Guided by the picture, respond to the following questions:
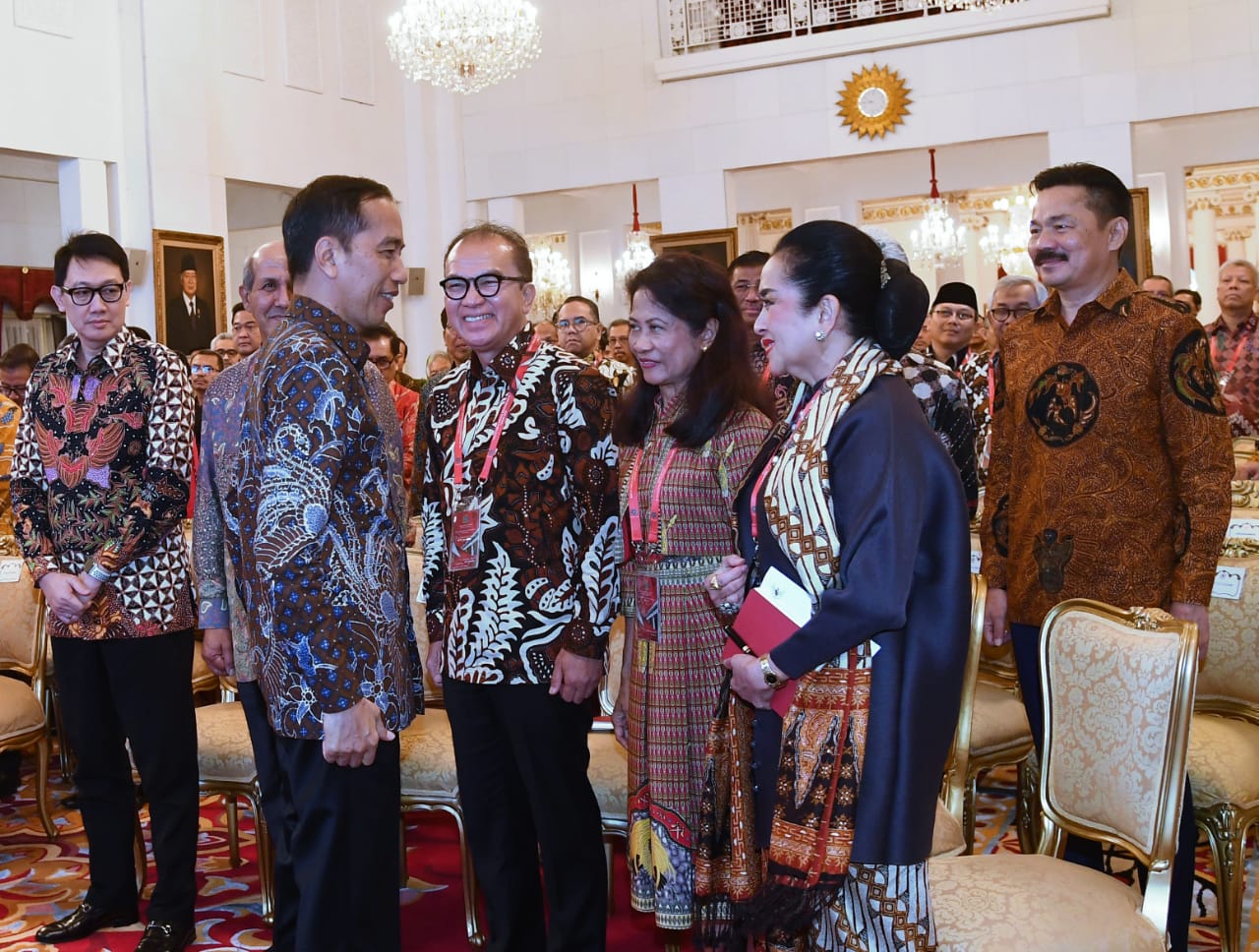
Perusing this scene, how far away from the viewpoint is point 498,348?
2.84m

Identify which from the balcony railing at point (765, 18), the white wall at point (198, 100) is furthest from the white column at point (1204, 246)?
the white wall at point (198, 100)

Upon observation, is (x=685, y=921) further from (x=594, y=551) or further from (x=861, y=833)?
(x=861, y=833)

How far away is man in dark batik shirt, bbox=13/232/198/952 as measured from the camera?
11.0ft

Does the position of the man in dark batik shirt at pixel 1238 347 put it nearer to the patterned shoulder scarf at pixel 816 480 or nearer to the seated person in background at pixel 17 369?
the patterned shoulder scarf at pixel 816 480

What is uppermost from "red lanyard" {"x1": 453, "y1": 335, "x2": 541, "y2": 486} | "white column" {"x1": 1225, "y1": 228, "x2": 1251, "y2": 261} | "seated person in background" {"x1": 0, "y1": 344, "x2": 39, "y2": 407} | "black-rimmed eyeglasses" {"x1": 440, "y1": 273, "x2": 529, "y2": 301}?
"white column" {"x1": 1225, "y1": 228, "x2": 1251, "y2": 261}

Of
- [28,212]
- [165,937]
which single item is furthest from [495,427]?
[28,212]

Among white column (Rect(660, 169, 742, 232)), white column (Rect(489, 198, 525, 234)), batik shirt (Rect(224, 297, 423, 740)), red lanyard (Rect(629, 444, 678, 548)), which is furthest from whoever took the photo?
white column (Rect(489, 198, 525, 234))

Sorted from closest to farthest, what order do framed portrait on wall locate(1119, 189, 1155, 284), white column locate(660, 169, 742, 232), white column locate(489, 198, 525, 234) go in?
framed portrait on wall locate(1119, 189, 1155, 284) → white column locate(660, 169, 742, 232) → white column locate(489, 198, 525, 234)

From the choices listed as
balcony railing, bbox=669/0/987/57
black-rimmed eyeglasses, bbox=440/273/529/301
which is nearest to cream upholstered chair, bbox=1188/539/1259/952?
black-rimmed eyeglasses, bbox=440/273/529/301

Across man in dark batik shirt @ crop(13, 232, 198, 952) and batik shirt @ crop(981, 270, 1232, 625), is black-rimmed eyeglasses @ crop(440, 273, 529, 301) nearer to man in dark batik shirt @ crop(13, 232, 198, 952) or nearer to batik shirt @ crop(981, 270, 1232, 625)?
man in dark batik shirt @ crop(13, 232, 198, 952)

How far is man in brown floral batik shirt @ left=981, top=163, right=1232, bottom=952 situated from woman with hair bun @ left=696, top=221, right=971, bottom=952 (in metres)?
0.92

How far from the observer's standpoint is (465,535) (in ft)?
9.06

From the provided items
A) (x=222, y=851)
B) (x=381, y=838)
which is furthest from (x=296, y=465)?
(x=222, y=851)

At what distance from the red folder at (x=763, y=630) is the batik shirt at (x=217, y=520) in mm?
1392
